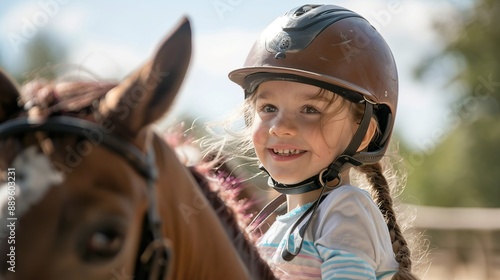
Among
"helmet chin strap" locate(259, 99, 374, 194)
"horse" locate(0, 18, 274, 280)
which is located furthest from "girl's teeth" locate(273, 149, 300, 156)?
"horse" locate(0, 18, 274, 280)

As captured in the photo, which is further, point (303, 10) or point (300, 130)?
point (303, 10)

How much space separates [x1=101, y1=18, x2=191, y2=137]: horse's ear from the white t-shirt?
106cm

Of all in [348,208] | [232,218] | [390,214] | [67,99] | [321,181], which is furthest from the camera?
[390,214]

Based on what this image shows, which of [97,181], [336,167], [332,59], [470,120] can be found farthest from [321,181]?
[470,120]

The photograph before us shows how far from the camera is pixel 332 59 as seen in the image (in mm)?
3359

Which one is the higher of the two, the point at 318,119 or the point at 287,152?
the point at 318,119

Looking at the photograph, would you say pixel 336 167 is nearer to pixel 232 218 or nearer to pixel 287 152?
pixel 287 152

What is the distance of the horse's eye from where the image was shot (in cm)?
173

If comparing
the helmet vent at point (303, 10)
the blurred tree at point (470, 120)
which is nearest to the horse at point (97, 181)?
the helmet vent at point (303, 10)

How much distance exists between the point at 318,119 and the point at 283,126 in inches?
6.4

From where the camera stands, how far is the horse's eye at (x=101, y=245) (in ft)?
5.68

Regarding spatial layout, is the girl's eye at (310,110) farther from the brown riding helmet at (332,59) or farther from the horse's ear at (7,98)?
the horse's ear at (7,98)

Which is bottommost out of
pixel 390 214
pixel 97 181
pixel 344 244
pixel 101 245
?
pixel 390 214

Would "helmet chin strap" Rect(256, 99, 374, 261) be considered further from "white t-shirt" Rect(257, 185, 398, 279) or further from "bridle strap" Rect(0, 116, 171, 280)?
"bridle strap" Rect(0, 116, 171, 280)
